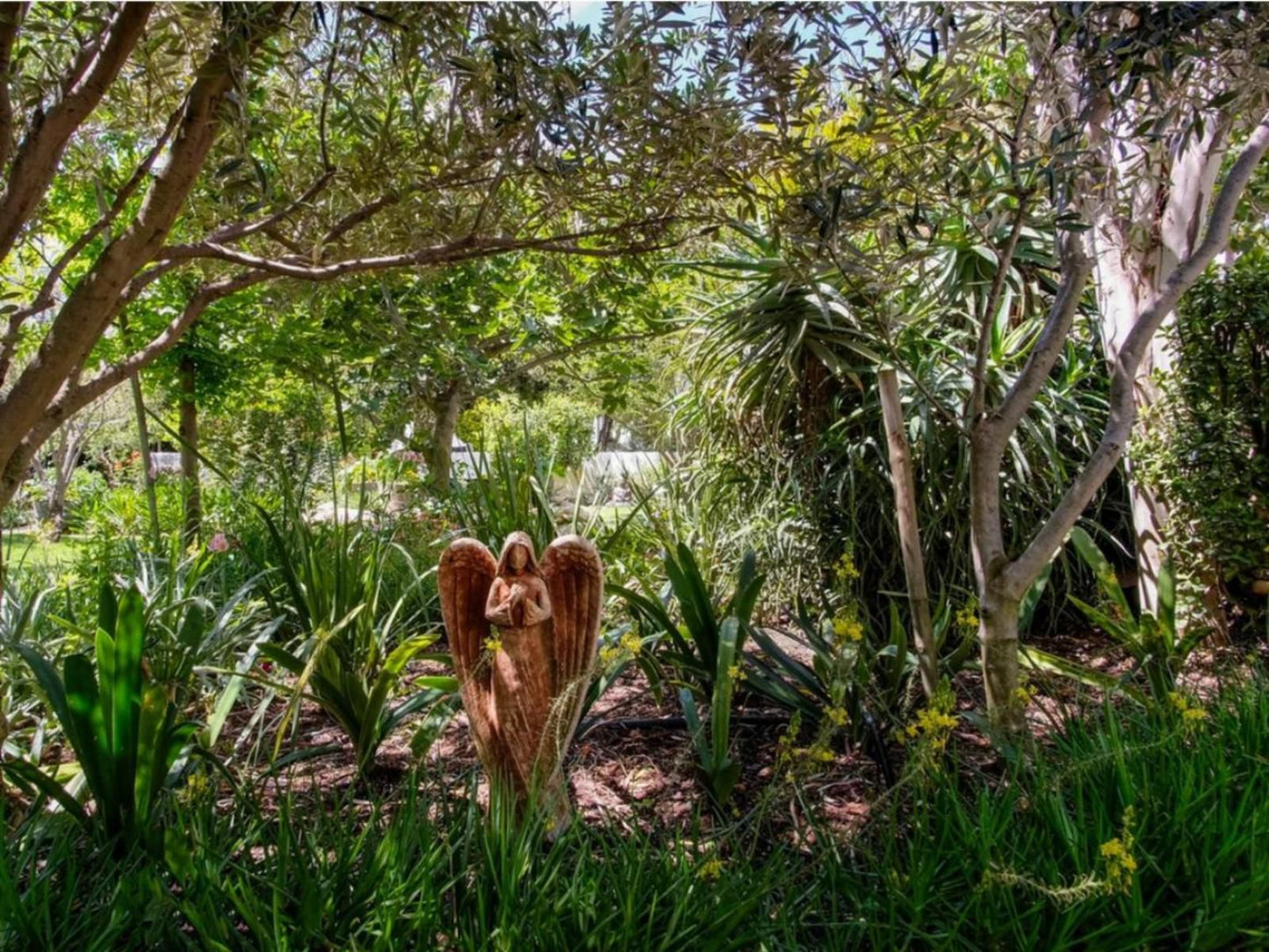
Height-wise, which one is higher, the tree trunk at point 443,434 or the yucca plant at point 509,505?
the tree trunk at point 443,434

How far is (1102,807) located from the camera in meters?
1.89

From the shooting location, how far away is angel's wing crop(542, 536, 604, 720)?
2234 millimetres

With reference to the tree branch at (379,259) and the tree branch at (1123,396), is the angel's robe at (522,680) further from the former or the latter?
the tree branch at (1123,396)

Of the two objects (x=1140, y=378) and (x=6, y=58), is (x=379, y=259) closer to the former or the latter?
(x=6, y=58)

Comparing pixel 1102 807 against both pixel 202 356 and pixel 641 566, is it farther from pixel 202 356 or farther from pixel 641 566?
pixel 202 356

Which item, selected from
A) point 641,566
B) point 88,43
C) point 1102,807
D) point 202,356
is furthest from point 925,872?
point 202,356

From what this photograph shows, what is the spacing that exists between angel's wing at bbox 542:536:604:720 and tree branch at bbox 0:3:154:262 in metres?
1.38

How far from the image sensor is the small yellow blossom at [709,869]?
1.70 metres

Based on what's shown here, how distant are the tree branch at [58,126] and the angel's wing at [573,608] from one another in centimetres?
138

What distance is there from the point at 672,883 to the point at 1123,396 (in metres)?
1.90

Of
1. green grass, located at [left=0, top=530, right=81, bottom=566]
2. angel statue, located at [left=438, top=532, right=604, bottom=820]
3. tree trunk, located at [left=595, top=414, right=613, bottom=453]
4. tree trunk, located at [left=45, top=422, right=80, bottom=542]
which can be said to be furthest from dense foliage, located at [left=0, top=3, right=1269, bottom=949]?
tree trunk, located at [left=45, top=422, right=80, bottom=542]

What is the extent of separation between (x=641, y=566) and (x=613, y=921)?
3.26 metres

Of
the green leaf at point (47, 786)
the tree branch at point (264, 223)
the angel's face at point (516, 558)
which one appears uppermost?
the tree branch at point (264, 223)

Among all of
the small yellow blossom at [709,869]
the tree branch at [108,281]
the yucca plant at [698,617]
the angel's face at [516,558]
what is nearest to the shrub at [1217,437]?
the yucca plant at [698,617]
